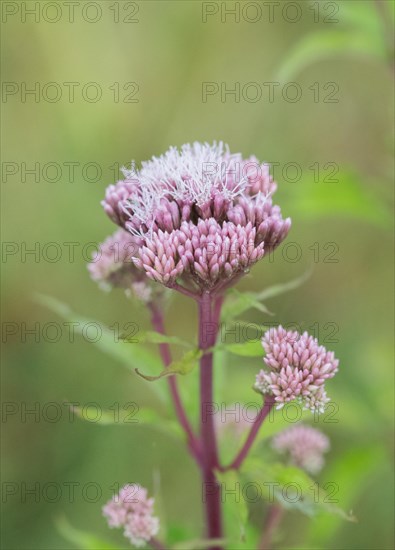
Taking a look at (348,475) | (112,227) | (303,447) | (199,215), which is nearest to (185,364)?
(199,215)

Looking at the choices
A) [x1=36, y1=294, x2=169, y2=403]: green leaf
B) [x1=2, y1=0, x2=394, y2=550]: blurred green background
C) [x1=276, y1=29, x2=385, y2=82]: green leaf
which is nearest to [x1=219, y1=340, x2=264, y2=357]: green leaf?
[x1=36, y1=294, x2=169, y2=403]: green leaf

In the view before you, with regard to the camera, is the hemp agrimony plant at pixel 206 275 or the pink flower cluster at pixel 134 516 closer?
the hemp agrimony plant at pixel 206 275

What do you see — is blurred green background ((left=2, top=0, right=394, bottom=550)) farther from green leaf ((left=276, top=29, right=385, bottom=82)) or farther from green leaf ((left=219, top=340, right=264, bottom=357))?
green leaf ((left=219, top=340, right=264, bottom=357))

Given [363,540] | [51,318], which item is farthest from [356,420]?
[51,318]

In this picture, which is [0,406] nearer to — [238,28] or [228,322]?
[228,322]

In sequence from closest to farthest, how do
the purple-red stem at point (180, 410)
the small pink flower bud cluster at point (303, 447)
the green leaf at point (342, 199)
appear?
the purple-red stem at point (180, 410) → the small pink flower bud cluster at point (303, 447) → the green leaf at point (342, 199)

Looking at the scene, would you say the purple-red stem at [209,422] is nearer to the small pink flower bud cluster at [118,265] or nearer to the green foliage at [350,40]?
the small pink flower bud cluster at [118,265]

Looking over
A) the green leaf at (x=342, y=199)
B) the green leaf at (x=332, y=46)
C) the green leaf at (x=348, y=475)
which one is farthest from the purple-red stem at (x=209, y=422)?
the green leaf at (x=332, y=46)
